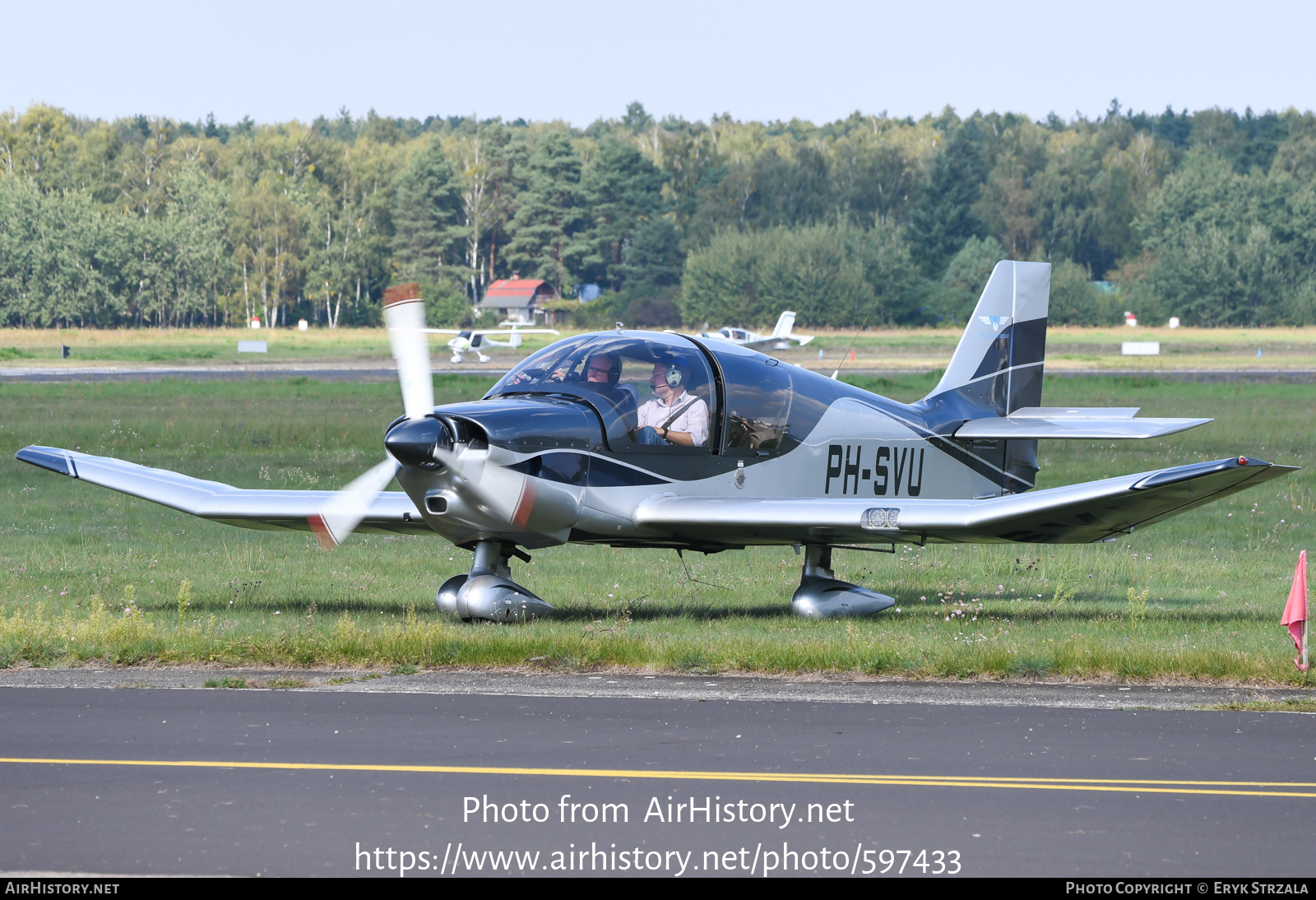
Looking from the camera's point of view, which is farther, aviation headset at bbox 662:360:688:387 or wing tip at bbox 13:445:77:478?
wing tip at bbox 13:445:77:478

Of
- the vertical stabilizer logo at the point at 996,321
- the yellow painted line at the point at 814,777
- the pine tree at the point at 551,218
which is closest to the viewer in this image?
the yellow painted line at the point at 814,777

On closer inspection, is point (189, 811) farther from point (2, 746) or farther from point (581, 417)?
point (581, 417)

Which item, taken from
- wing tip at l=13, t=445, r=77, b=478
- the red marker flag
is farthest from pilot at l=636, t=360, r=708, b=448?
wing tip at l=13, t=445, r=77, b=478

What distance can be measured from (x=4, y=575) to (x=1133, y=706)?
11772 mm

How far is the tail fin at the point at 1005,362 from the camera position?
51.6 ft

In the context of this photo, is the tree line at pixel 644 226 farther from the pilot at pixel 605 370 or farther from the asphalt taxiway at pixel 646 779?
the asphalt taxiway at pixel 646 779

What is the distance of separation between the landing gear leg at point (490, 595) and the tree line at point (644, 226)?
100404 millimetres

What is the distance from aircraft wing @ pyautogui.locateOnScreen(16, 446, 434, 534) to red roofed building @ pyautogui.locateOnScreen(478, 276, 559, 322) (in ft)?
346

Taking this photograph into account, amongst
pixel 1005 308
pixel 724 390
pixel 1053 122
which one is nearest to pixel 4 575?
pixel 724 390

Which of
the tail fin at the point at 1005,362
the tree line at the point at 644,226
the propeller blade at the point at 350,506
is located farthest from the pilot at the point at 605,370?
the tree line at the point at 644,226

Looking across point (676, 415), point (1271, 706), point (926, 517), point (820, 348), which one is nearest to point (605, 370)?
point (676, 415)

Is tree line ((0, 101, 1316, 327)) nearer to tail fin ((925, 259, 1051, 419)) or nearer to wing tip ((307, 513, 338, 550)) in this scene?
tail fin ((925, 259, 1051, 419))

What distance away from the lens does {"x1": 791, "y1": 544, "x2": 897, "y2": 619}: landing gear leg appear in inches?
520

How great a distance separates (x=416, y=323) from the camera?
12.9 metres
